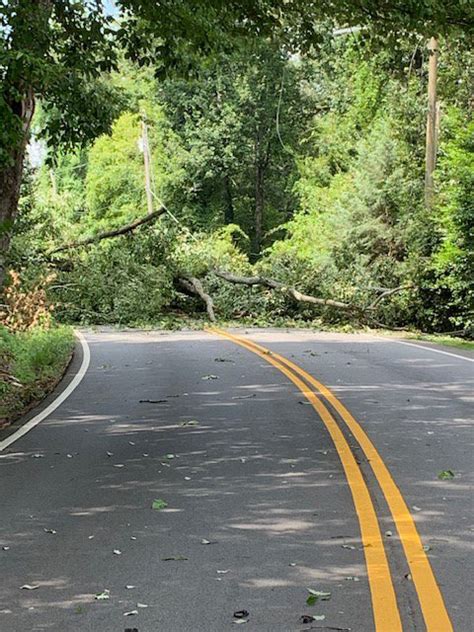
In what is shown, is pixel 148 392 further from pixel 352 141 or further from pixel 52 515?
pixel 352 141

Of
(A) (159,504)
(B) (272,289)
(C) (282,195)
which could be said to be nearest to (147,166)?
(C) (282,195)

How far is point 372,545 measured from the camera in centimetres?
566

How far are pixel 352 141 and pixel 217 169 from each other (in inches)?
346

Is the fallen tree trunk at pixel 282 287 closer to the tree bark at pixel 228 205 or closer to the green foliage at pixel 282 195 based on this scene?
the green foliage at pixel 282 195

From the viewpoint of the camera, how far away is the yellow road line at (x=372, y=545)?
451cm

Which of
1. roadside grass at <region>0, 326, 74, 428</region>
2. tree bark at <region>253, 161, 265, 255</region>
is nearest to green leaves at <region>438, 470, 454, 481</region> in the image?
roadside grass at <region>0, 326, 74, 428</region>

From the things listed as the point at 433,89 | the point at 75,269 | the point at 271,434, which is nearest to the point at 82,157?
the point at 433,89

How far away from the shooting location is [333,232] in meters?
40.6

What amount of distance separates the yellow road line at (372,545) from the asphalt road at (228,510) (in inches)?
0.8

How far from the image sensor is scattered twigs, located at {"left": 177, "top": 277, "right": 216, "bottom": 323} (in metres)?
27.7

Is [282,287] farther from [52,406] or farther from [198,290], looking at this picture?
[52,406]

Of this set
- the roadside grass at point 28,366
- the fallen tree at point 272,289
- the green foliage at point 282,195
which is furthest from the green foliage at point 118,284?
the roadside grass at point 28,366

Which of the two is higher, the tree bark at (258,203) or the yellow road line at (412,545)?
the tree bark at (258,203)

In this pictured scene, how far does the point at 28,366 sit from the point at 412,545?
10.2m
